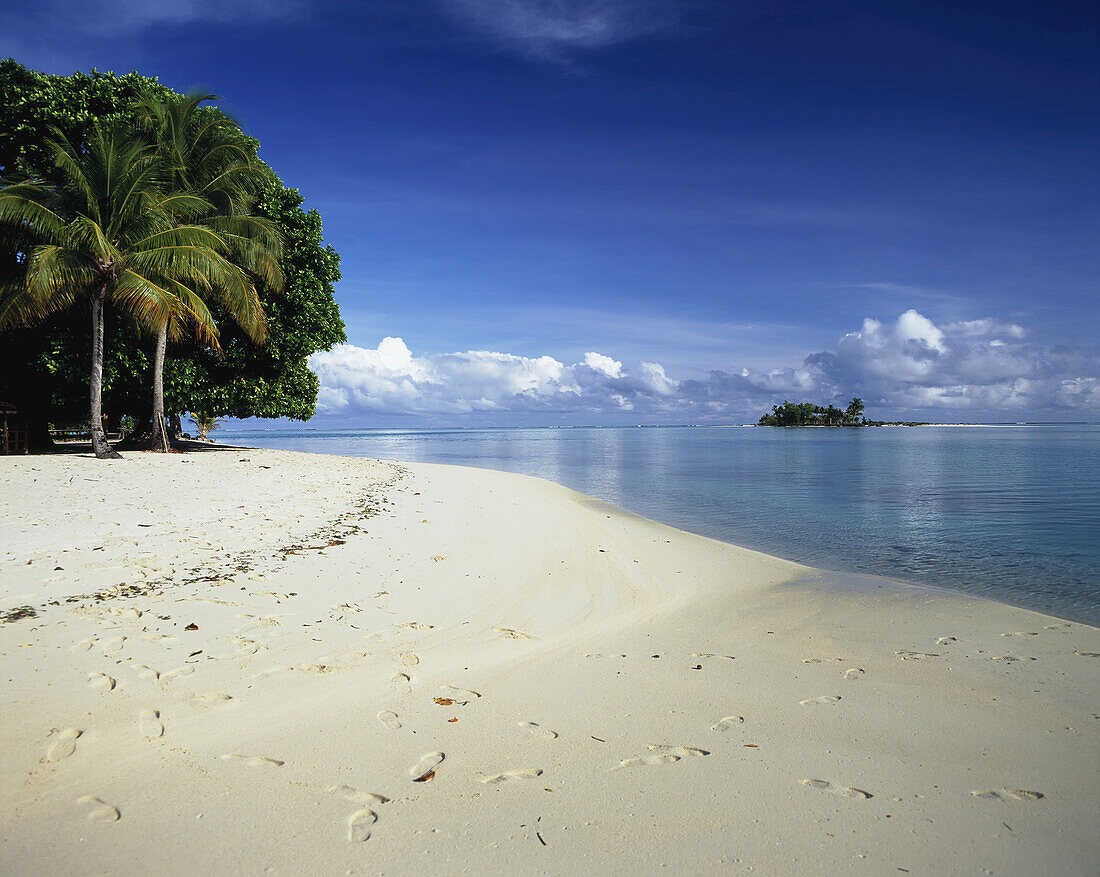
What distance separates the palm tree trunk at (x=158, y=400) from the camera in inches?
781

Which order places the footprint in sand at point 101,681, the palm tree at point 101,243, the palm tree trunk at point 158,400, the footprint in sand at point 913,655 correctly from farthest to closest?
the palm tree trunk at point 158,400
the palm tree at point 101,243
the footprint in sand at point 913,655
the footprint in sand at point 101,681

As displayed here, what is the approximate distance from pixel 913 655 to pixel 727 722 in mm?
2494

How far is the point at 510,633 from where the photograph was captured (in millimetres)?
5395

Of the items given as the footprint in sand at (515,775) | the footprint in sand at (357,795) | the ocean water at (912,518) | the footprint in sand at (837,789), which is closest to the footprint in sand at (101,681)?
the footprint in sand at (357,795)

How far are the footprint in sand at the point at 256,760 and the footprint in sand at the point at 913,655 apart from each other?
4820 millimetres

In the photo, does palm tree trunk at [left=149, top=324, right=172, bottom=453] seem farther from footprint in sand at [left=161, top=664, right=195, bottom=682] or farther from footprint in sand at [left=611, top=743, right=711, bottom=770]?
footprint in sand at [left=611, top=743, right=711, bottom=770]

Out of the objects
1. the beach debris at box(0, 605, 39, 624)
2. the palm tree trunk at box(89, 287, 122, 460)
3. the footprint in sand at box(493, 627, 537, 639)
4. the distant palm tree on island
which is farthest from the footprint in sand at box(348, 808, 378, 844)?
the distant palm tree on island

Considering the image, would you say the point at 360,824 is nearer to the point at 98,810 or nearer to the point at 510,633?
the point at 98,810

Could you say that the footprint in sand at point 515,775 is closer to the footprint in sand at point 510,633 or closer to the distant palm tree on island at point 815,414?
the footprint in sand at point 510,633

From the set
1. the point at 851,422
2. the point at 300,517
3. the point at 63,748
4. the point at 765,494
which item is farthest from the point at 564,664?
the point at 851,422

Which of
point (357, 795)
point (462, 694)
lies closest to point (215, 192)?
point (462, 694)

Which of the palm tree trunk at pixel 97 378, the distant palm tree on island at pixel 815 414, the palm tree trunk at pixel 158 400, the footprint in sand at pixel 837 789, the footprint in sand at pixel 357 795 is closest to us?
the footprint in sand at pixel 357 795

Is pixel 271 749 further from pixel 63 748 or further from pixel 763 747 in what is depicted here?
pixel 763 747

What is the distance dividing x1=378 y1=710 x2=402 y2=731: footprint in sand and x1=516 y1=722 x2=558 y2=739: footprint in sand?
0.73m
